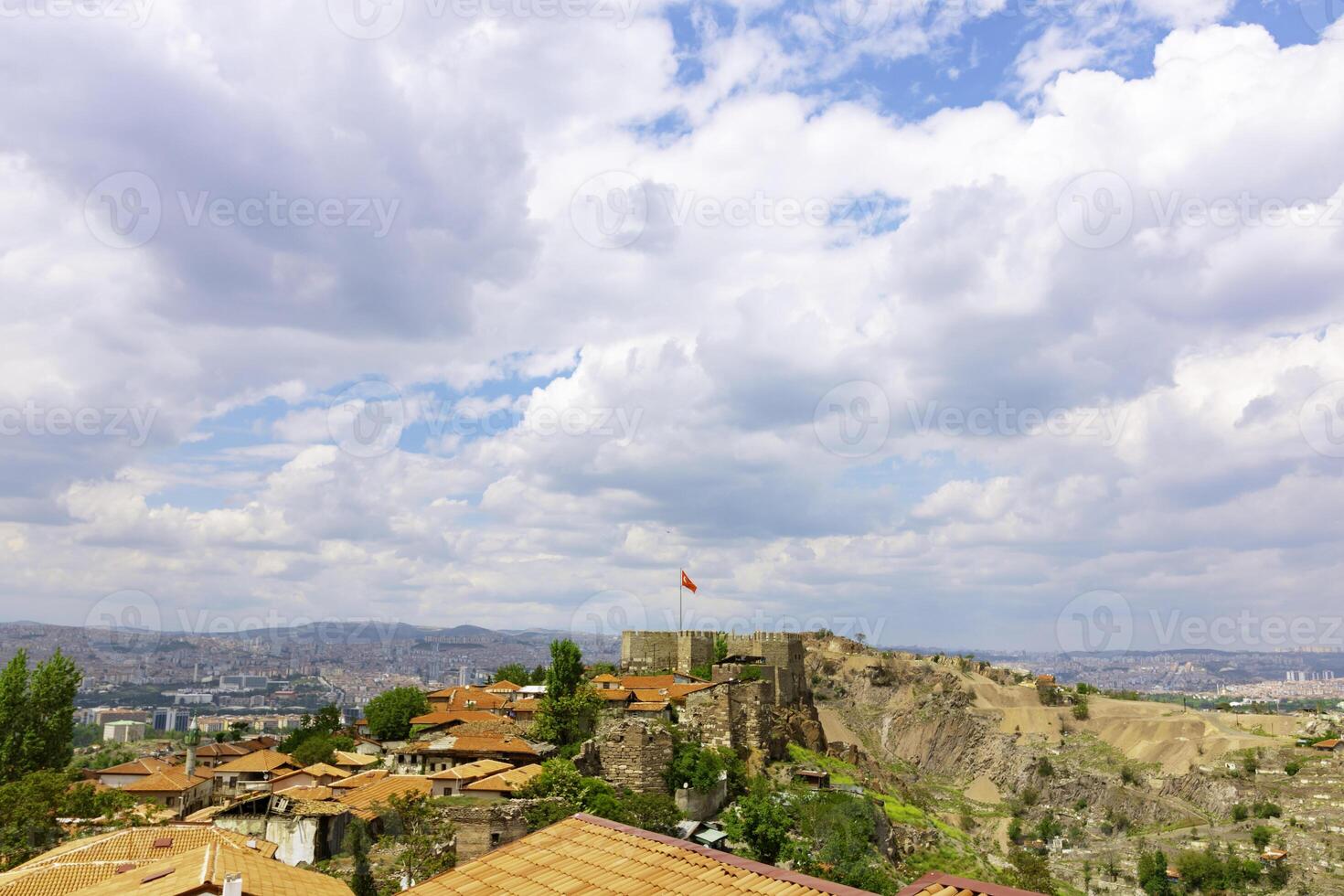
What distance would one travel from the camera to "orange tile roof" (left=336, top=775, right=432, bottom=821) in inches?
1334

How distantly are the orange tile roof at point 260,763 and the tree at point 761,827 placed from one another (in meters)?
26.9

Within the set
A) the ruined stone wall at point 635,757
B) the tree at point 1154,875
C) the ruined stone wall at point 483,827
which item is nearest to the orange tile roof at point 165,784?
the ruined stone wall at point 483,827

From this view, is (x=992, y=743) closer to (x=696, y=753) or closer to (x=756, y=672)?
(x=756, y=672)

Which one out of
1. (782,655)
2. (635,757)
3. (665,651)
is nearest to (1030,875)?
(782,655)

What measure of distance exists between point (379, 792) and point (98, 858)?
46.2 feet

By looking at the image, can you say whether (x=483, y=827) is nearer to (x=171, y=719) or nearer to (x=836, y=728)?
(x=836, y=728)

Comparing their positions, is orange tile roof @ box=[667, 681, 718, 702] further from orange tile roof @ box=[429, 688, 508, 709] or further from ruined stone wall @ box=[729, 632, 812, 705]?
orange tile roof @ box=[429, 688, 508, 709]

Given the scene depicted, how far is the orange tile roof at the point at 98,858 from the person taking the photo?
68.2 feet

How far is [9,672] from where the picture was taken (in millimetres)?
42969

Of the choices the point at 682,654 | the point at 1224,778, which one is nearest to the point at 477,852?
the point at 682,654

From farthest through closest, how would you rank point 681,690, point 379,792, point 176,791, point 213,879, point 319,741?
point 319,741, point 681,690, point 176,791, point 379,792, point 213,879

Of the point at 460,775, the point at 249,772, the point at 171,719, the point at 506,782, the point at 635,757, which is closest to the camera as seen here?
the point at 506,782

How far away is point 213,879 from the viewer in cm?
1706

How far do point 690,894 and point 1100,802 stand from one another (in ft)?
278
